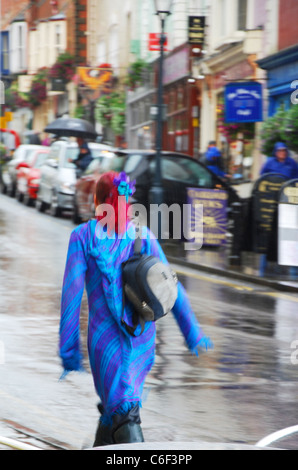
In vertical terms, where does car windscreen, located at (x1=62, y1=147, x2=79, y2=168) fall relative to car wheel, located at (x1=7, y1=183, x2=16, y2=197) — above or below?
above

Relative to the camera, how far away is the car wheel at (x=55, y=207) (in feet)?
78.7

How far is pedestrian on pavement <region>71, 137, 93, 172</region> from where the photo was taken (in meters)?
24.1

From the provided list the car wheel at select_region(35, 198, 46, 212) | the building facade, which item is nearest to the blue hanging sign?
the building facade

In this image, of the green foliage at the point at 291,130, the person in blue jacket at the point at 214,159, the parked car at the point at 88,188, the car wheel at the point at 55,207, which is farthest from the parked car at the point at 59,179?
Answer: the green foliage at the point at 291,130

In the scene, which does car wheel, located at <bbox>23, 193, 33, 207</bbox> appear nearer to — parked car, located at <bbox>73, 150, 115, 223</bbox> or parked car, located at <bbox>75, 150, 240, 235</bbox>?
parked car, located at <bbox>73, 150, 115, 223</bbox>

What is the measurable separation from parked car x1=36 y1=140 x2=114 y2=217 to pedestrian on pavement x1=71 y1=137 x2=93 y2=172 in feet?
0.52

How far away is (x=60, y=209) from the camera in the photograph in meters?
24.1

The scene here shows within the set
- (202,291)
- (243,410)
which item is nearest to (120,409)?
(243,410)

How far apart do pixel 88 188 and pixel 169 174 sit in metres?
2.24

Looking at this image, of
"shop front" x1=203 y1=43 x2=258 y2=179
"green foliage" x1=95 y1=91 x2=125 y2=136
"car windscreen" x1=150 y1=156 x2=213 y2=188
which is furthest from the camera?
"green foliage" x1=95 y1=91 x2=125 y2=136

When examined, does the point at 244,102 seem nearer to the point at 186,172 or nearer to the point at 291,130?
the point at 291,130

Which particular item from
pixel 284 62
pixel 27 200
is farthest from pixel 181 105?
pixel 284 62

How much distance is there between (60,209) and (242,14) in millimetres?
7330
